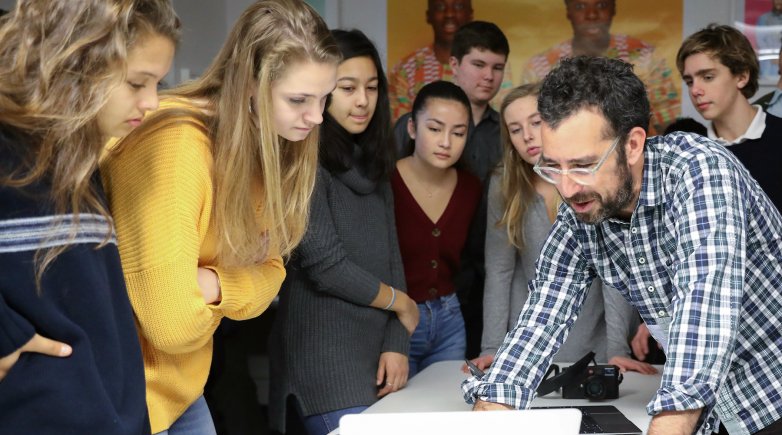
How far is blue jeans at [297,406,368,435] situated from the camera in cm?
230

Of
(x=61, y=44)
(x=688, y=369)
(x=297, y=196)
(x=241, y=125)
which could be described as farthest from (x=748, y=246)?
(x=61, y=44)

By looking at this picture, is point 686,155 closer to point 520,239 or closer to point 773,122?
point 520,239

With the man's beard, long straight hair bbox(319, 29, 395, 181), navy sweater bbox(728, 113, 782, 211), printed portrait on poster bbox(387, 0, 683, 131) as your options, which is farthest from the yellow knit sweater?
printed portrait on poster bbox(387, 0, 683, 131)

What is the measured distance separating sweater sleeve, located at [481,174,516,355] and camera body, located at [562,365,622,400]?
55 cm

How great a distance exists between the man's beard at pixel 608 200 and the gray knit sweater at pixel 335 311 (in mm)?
801

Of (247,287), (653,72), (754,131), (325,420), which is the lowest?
(325,420)

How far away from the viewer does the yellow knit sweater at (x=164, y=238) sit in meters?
1.40

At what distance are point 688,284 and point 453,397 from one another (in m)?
0.84

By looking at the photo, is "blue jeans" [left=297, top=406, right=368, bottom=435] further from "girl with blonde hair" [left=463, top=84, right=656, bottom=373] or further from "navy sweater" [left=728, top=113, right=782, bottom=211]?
"navy sweater" [left=728, top=113, right=782, bottom=211]

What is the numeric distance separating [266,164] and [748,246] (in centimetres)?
88

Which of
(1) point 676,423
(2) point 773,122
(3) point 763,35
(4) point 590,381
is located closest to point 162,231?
(1) point 676,423

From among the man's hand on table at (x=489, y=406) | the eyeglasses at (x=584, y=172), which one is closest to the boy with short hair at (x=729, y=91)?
the eyeglasses at (x=584, y=172)

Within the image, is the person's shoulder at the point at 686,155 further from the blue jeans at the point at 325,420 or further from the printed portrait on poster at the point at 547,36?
the printed portrait on poster at the point at 547,36

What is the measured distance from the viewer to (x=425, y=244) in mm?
2736
